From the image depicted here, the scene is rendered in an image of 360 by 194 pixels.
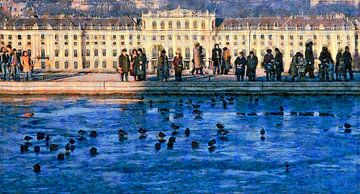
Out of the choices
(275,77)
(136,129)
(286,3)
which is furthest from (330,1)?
(136,129)

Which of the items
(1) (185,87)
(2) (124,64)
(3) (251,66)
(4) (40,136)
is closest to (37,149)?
(4) (40,136)

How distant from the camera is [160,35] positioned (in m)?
147

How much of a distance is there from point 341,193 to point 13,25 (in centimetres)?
13203

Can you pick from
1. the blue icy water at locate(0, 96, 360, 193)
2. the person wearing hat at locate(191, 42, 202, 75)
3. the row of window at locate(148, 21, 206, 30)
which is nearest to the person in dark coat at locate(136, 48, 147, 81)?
the person wearing hat at locate(191, 42, 202, 75)

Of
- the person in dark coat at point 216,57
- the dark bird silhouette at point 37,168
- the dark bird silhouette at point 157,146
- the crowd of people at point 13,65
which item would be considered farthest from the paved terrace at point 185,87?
the dark bird silhouette at point 37,168

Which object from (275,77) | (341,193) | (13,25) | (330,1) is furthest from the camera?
(330,1)

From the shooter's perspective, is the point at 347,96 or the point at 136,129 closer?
the point at 136,129

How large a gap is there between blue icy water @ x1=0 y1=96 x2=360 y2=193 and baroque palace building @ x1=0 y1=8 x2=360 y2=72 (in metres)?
112

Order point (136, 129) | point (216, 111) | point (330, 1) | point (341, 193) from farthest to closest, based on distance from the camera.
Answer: point (330, 1) < point (216, 111) < point (136, 129) < point (341, 193)

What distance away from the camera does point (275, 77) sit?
113 feet

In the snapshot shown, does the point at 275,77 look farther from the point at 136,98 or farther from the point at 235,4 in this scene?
the point at 235,4

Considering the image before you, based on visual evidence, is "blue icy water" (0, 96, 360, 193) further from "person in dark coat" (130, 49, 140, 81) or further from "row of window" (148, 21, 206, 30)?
"row of window" (148, 21, 206, 30)

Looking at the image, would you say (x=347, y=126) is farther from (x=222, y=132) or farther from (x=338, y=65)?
(x=338, y=65)

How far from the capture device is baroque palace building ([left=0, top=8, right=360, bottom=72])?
464 feet
